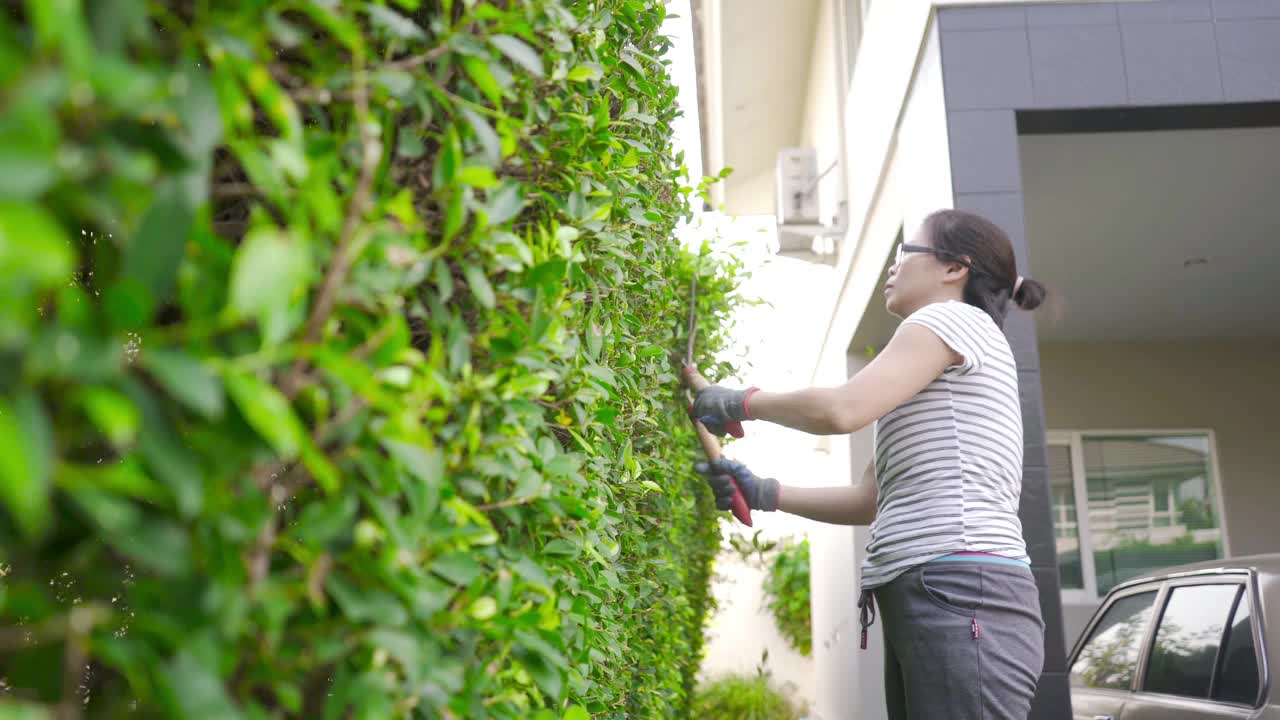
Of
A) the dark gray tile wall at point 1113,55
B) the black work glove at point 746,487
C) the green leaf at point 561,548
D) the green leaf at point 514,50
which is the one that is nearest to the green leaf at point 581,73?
the green leaf at point 514,50

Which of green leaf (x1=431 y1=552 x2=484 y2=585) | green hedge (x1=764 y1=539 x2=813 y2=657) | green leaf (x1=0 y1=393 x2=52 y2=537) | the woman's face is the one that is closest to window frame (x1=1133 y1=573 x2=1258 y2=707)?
the woman's face

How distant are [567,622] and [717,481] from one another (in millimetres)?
1645

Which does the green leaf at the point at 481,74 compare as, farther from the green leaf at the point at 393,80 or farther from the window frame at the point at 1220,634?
the window frame at the point at 1220,634

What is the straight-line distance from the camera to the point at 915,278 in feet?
8.39

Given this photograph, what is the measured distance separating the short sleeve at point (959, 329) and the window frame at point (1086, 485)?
6.78m

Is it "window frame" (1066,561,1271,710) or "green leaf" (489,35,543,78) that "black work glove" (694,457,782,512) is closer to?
"window frame" (1066,561,1271,710)

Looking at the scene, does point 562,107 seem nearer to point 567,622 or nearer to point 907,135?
point 567,622

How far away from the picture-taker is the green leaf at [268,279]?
53 cm

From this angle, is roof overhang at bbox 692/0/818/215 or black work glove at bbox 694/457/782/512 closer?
black work glove at bbox 694/457/782/512

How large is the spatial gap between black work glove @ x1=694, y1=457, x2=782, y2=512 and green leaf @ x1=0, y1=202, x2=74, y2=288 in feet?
7.70

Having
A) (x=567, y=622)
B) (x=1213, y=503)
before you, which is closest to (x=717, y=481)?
(x=567, y=622)

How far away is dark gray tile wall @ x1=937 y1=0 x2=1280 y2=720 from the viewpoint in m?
3.35

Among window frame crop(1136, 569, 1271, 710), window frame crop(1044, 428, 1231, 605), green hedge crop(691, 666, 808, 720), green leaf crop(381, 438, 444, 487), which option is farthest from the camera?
green hedge crop(691, 666, 808, 720)

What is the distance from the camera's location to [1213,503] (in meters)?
8.37
